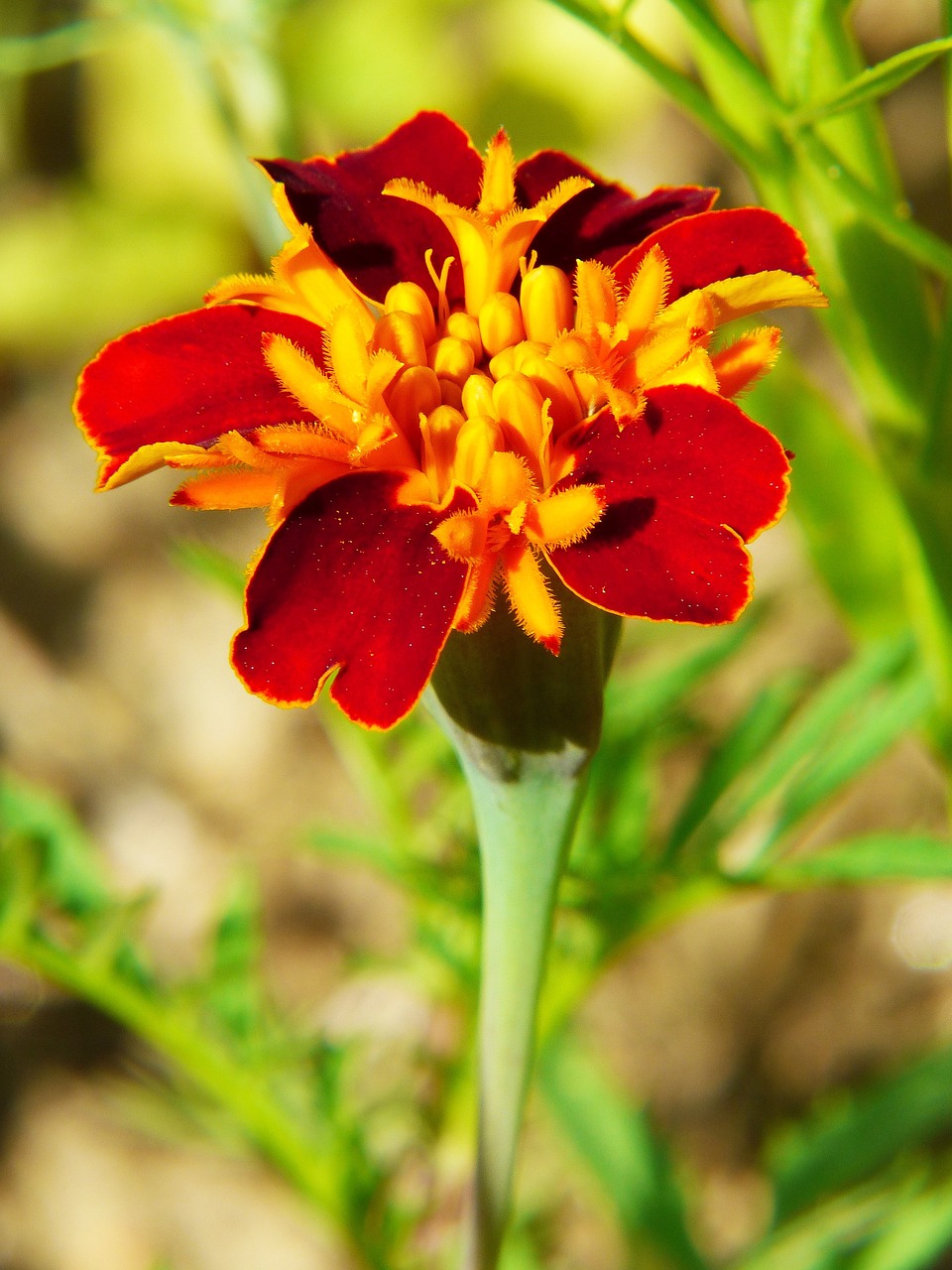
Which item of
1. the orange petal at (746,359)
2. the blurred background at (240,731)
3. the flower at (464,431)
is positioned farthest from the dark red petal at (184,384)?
the blurred background at (240,731)

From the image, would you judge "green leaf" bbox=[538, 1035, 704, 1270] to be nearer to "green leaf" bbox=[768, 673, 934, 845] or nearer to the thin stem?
"green leaf" bbox=[768, 673, 934, 845]

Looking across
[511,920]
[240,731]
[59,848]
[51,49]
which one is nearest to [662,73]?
[511,920]

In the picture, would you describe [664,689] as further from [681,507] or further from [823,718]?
[681,507]

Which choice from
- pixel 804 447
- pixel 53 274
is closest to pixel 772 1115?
pixel 804 447

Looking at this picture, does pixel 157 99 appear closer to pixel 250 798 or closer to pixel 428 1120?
pixel 250 798

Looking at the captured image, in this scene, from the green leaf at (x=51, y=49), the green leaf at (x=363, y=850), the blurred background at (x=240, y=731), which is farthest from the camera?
the blurred background at (x=240, y=731)

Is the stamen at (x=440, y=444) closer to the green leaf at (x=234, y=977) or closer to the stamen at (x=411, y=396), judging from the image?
the stamen at (x=411, y=396)
